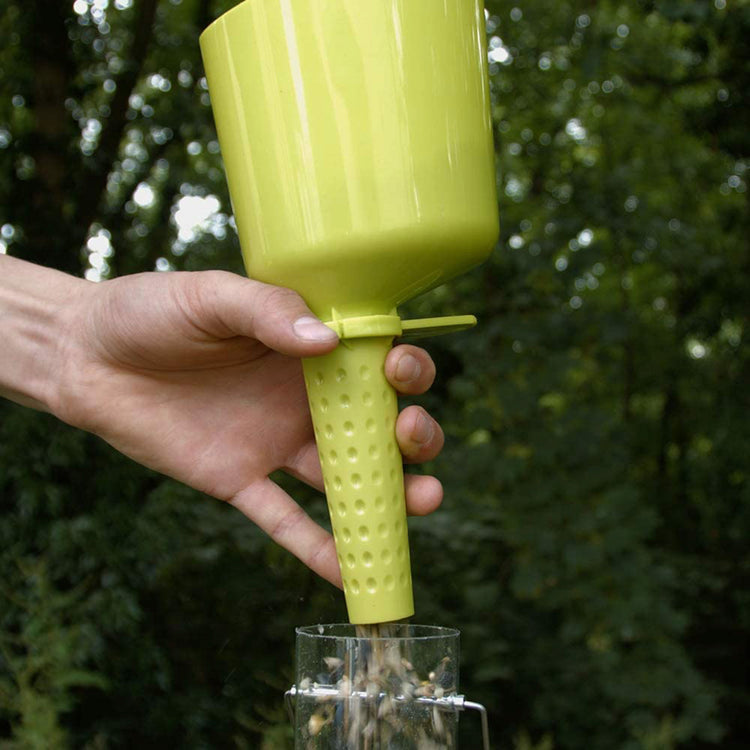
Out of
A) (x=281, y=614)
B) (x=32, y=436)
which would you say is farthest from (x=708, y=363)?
(x=32, y=436)

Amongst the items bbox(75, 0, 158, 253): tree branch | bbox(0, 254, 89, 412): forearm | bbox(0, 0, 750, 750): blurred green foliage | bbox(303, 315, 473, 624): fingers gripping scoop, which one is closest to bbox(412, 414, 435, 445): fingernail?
bbox(303, 315, 473, 624): fingers gripping scoop

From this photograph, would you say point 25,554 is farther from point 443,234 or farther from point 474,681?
point 443,234

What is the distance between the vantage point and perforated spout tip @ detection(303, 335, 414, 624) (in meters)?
0.67

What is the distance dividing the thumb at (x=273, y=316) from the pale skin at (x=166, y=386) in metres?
0.08

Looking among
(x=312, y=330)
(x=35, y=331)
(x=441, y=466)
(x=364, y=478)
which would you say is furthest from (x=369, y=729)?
(x=441, y=466)

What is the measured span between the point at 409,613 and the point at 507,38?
193 centimetres

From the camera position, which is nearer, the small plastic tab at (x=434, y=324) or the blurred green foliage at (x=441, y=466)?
the small plastic tab at (x=434, y=324)

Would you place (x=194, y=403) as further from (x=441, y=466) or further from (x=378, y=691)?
(x=441, y=466)

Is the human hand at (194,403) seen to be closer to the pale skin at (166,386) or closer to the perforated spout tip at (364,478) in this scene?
the pale skin at (166,386)

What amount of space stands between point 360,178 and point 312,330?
11 cm

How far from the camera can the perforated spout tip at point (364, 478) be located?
671mm

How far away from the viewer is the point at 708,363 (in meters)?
3.35

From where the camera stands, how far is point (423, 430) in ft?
Answer: 2.38

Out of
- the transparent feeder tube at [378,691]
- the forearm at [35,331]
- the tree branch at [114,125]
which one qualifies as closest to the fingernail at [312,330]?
the transparent feeder tube at [378,691]
